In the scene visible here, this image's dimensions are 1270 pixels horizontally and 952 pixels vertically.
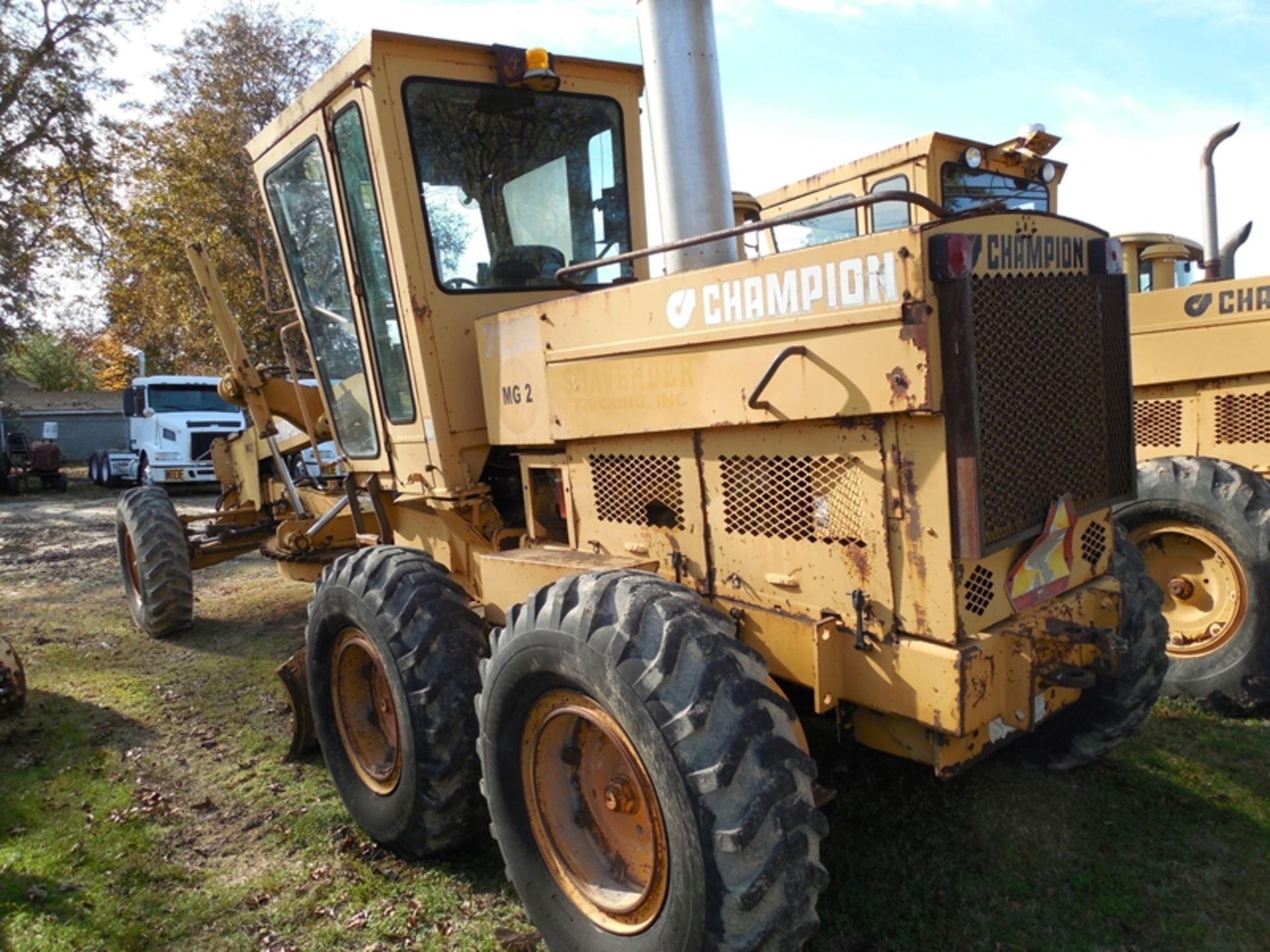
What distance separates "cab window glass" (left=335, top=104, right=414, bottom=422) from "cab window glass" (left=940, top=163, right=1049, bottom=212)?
376 cm

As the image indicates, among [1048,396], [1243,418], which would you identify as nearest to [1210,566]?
[1243,418]

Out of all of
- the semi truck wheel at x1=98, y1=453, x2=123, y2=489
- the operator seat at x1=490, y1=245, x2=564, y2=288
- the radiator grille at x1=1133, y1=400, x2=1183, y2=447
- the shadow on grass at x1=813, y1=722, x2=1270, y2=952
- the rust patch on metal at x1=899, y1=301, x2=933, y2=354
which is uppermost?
the operator seat at x1=490, y1=245, x2=564, y2=288

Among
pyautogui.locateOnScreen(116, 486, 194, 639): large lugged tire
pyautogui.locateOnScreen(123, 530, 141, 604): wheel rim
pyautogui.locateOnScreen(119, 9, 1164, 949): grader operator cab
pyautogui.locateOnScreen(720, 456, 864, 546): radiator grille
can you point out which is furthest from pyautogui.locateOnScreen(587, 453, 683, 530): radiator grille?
pyautogui.locateOnScreen(123, 530, 141, 604): wheel rim

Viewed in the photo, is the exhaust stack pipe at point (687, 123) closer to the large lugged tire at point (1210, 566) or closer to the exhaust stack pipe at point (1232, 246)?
the large lugged tire at point (1210, 566)

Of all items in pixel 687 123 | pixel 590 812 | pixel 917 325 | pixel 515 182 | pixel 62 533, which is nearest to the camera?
pixel 917 325

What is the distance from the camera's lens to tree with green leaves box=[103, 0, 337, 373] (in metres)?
19.4

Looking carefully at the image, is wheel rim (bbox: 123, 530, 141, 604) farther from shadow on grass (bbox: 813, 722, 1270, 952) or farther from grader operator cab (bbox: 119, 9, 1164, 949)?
shadow on grass (bbox: 813, 722, 1270, 952)

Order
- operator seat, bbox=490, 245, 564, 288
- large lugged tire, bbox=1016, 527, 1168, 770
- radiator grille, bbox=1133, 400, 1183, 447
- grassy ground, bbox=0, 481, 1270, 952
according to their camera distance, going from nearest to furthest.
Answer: grassy ground, bbox=0, 481, 1270, 952 → large lugged tire, bbox=1016, 527, 1168, 770 → operator seat, bbox=490, 245, 564, 288 → radiator grille, bbox=1133, 400, 1183, 447

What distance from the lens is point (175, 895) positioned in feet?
11.2

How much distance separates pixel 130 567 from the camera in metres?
7.59

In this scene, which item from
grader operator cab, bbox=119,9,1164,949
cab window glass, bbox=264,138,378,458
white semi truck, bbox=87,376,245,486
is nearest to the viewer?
grader operator cab, bbox=119,9,1164,949

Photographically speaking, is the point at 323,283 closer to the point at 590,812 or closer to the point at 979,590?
the point at 590,812

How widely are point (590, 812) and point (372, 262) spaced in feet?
8.53

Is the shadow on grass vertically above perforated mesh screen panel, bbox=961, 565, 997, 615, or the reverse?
perforated mesh screen panel, bbox=961, 565, 997, 615
